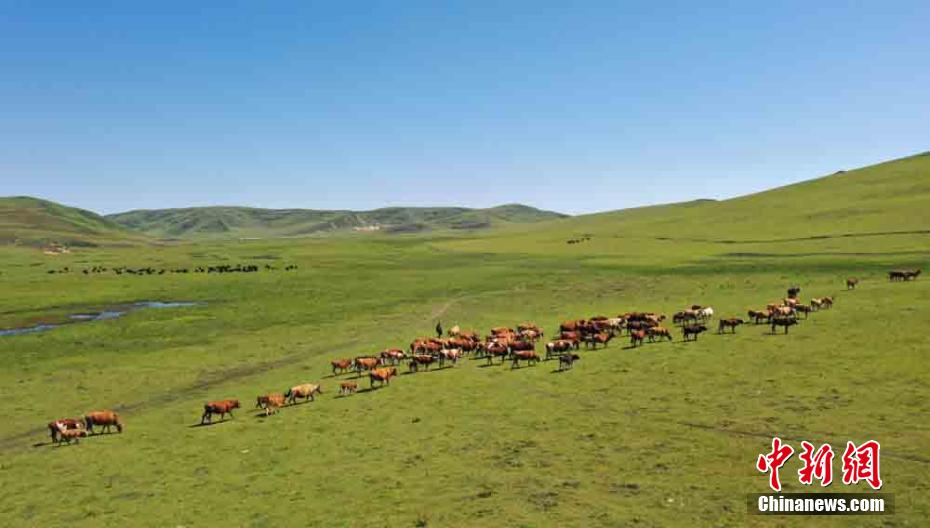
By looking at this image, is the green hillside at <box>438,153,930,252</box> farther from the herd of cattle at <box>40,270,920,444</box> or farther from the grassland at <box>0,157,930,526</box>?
the herd of cattle at <box>40,270,920,444</box>

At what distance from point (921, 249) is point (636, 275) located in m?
31.7

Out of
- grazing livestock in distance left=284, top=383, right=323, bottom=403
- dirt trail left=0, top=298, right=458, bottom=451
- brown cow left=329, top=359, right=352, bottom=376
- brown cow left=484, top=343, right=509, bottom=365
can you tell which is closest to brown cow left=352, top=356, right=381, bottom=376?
brown cow left=329, top=359, right=352, bottom=376

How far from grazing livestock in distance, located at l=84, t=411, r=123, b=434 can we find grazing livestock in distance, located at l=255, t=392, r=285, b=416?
5.22 m

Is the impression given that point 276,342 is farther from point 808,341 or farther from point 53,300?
point 53,300

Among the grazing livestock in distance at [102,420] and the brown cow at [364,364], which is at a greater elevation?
the brown cow at [364,364]

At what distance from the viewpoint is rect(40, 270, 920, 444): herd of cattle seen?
27.2 m

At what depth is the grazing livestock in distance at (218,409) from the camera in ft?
81.4

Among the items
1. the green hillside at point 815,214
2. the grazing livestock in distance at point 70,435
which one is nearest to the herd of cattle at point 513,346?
the grazing livestock in distance at point 70,435

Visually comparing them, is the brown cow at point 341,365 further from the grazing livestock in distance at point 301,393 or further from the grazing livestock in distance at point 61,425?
the grazing livestock in distance at point 61,425

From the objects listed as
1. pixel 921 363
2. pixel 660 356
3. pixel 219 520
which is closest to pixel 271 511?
pixel 219 520

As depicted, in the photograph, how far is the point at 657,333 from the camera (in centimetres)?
3481

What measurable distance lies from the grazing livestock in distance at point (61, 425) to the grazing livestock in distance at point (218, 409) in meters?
4.35

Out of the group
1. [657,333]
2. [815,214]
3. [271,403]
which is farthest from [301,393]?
[815,214]

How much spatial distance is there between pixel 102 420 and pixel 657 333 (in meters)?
27.0
